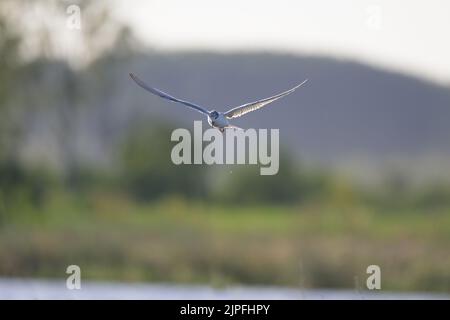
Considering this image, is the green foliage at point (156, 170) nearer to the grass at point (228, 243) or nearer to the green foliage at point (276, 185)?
the grass at point (228, 243)

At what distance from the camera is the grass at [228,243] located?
71.4ft

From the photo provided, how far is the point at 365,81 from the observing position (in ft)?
92.2

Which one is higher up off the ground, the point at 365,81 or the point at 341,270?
the point at 365,81

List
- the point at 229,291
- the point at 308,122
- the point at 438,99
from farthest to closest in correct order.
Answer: the point at 308,122
the point at 438,99
the point at 229,291

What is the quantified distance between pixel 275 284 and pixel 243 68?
8.50 meters

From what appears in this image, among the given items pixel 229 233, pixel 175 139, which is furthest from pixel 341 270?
pixel 175 139

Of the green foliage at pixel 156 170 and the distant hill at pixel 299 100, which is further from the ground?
the distant hill at pixel 299 100

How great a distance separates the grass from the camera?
21.8m

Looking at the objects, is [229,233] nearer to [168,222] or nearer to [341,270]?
[168,222]

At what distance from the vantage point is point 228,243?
942 inches

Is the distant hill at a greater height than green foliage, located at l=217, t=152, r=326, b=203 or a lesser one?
greater

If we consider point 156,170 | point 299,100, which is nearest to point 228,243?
point 156,170

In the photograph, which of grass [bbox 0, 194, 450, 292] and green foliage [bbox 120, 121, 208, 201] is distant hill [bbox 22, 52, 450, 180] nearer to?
green foliage [bbox 120, 121, 208, 201]

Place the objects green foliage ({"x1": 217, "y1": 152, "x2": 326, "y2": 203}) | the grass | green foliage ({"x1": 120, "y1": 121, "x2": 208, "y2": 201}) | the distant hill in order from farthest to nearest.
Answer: the distant hill < green foliage ({"x1": 120, "y1": 121, "x2": 208, "y2": 201}) < green foliage ({"x1": 217, "y1": 152, "x2": 326, "y2": 203}) < the grass
